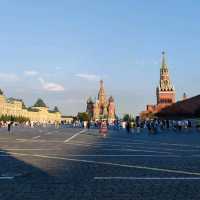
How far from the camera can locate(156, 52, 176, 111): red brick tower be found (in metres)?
180

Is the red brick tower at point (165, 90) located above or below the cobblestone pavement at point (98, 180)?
above

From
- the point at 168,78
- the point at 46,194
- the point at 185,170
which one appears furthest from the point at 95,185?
the point at 168,78

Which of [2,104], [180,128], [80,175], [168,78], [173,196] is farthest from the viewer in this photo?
[2,104]

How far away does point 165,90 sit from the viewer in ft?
595

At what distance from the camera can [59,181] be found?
11.1m

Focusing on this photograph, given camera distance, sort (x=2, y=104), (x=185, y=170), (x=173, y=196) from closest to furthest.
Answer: (x=173, y=196) → (x=185, y=170) → (x=2, y=104)

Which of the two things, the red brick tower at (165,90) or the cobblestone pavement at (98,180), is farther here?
the red brick tower at (165,90)

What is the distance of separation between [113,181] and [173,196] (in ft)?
7.27

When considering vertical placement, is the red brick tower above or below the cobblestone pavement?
above

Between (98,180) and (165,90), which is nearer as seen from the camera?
(98,180)

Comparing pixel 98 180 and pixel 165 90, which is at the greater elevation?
pixel 165 90

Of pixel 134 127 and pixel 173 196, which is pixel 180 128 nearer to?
pixel 134 127

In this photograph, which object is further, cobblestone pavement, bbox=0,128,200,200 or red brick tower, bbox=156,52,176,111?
red brick tower, bbox=156,52,176,111

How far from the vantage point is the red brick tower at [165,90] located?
7067 inches
